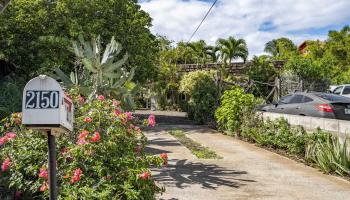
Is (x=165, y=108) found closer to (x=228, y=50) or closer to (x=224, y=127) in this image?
(x=228, y=50)

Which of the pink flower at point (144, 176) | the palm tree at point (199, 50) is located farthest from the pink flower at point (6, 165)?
the palm tree at point (199, 50)

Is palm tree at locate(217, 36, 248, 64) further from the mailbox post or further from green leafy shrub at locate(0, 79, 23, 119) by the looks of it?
the mailbox post

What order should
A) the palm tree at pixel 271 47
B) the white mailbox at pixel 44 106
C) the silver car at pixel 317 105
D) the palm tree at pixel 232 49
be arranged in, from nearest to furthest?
the white mailbox at pixel 44 106
the silver car at pixel 317 105
the palm tree at pixel 232 49
the palm tree at pixel 271 47

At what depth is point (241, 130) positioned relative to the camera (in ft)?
47.0

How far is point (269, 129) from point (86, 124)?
776cm

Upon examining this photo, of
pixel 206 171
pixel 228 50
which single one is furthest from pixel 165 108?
pixel 206 171

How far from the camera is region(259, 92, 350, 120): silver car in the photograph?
1171 cm

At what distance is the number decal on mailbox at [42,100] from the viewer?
2.16m

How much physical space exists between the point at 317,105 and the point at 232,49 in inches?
1018

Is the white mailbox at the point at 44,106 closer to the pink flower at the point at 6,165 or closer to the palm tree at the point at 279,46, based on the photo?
the pink flower at the point at 6,165

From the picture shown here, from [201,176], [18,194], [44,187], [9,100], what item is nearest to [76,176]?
[44,187]

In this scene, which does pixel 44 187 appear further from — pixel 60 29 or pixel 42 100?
pixel 60 29

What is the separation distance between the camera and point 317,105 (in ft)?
39.5

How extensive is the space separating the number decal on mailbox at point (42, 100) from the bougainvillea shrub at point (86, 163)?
238cm
